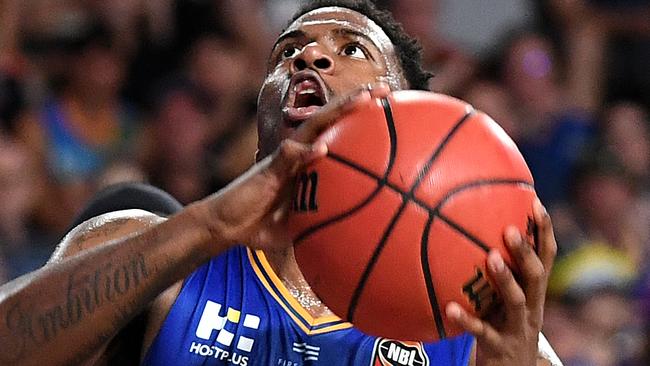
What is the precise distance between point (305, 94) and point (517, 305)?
3.12 ft

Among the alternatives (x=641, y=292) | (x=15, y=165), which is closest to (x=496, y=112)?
(x=641, y=292)

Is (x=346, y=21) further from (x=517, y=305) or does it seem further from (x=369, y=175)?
(x=517, y=305)

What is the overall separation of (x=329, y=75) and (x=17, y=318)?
3.66ft

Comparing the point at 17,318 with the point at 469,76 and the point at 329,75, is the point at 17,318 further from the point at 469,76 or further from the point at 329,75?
the point at 469,76

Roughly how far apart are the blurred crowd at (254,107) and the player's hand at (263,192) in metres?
3.02

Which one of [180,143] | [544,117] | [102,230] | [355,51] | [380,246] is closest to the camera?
[380,246]

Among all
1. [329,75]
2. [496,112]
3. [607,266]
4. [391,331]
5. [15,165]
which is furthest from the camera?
[496,112]

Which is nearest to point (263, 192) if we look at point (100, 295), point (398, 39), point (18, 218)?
point (100, 295)

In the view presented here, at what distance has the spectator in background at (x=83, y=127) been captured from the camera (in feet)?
19.9

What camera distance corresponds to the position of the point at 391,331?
2.73m

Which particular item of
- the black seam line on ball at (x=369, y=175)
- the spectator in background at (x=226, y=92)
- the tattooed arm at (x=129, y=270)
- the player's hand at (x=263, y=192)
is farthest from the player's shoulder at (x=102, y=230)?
the spectator in background at (x=226, y=92)

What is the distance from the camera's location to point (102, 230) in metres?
3.29

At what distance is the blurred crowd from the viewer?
6055 mm

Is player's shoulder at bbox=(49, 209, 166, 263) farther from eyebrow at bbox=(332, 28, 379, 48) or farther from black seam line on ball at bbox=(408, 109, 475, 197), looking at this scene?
black seam line on ball at bbox=(408, 109, 475, 197)
